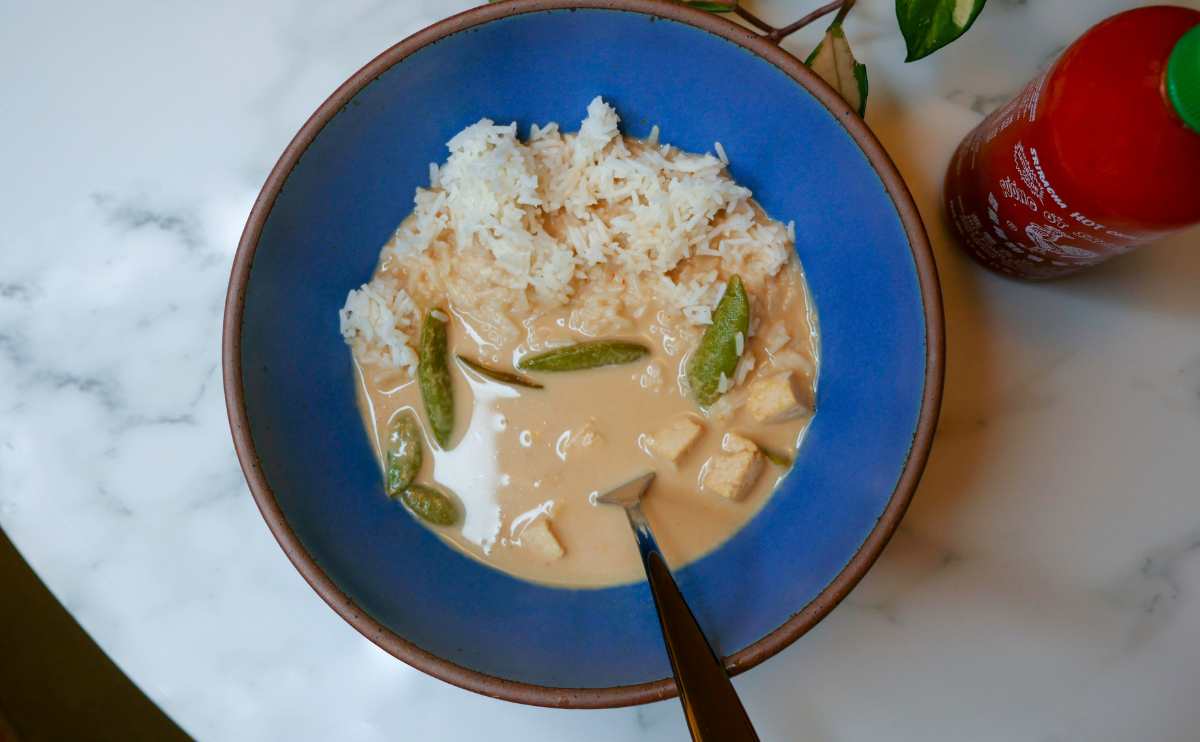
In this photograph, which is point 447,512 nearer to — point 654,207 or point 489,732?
point 489,732

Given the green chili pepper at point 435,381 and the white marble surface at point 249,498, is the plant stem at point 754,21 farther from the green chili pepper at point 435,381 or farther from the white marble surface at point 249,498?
the green chili pepper at point 435,381

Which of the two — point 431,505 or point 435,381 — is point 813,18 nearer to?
point 435,381

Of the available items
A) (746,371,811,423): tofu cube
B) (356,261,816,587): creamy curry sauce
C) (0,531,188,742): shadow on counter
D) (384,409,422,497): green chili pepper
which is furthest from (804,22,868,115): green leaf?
(0,531,188,742): shadow on counter

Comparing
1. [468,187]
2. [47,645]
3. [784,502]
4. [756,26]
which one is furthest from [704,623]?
[47,645]

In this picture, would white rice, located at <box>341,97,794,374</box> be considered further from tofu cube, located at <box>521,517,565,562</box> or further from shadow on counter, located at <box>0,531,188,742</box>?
shadow on counter, located at <box>0,531,188,742</box>

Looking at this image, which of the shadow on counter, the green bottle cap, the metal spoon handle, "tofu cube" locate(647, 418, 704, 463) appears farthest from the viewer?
the shadow on counter

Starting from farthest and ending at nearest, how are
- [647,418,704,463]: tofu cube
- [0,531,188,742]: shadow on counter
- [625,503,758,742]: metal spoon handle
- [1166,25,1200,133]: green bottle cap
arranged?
[0,531,188,742]: shadow on counter < [647,418,704,463]: tofu cube < [625,503,758,742]: metal spoon handle < [1166,25,1200,133]: green bottle cap
